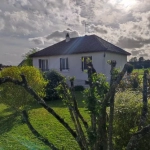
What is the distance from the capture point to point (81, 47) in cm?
2067

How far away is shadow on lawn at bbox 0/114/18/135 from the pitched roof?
1160 cm

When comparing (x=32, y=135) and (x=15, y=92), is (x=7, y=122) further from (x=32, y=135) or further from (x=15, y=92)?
(x=32, y=135)

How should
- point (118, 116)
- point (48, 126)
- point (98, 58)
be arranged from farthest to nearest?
point (98, 58), point (48, 126), point (118, 116)

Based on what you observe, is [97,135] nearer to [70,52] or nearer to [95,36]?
[70,52]

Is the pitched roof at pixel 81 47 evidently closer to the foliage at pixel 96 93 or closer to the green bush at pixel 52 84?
the green bush at pixel 52 84

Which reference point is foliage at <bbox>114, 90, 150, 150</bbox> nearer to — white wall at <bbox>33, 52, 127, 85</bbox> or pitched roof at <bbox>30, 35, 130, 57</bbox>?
white wall at <bbox>33, 52, 127, 85</bbox>

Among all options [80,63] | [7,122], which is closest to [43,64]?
[80,63]

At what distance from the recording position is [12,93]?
30.6 ft

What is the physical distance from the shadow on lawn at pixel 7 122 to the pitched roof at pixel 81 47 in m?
11.6

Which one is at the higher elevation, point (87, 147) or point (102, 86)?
point (102, 86)

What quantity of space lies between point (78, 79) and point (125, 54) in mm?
5476

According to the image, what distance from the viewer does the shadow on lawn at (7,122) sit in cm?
734

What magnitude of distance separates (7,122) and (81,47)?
534 inches

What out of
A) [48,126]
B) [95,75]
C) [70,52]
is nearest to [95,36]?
[70,52]
